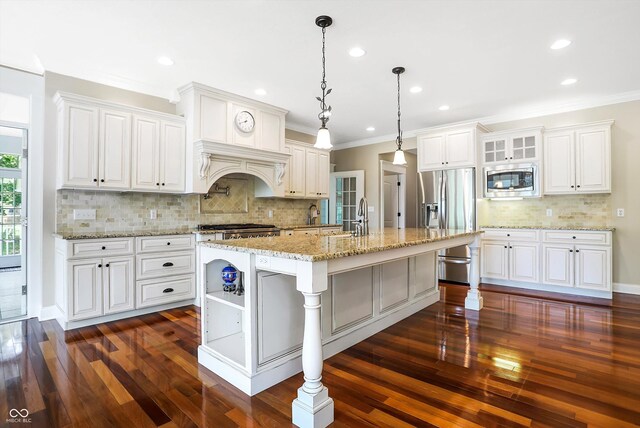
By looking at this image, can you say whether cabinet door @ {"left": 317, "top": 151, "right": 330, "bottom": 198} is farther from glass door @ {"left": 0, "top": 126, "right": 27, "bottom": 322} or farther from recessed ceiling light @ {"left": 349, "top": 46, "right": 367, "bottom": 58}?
glass door @ {"left": 0, "top": 126, "right": 27, "bottom": 322}

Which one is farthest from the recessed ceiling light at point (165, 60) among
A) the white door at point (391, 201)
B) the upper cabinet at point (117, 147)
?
the white door at point (391, 201)

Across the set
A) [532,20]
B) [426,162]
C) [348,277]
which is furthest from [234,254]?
[426,162]

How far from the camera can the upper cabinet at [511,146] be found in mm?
4711

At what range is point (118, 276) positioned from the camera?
338 centimetres

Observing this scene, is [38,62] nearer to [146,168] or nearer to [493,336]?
[146,168]

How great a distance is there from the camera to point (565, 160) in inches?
179

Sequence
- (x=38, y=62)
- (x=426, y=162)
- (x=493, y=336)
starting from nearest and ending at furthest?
(x=493, y=336)
(x=38, y=62)
(x=426, y=162)

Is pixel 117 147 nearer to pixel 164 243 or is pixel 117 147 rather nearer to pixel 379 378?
pixel 164 243

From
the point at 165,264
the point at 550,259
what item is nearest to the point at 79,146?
the point at 165,264

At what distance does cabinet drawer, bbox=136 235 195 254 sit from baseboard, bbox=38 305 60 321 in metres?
1.03

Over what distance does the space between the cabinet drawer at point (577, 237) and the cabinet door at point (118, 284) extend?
5.16 metres

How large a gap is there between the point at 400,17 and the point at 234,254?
2.17 m

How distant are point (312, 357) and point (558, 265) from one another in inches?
165

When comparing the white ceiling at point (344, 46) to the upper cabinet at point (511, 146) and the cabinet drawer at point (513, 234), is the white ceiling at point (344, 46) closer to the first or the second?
the upper cabinet at point (511, 146)
